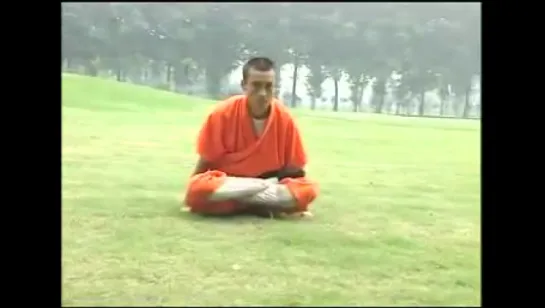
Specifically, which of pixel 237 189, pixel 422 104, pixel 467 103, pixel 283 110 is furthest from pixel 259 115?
pixel 467 103

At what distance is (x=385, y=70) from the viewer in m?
2.31

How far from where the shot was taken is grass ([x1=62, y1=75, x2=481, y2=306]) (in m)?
1.88

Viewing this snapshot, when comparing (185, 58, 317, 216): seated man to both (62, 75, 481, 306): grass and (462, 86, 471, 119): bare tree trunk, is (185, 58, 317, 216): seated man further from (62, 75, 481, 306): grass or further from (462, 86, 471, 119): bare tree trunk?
(462, 86, 471, 119): bare tree trunk

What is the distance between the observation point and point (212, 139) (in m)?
2.47

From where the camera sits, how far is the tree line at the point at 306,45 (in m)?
2.10

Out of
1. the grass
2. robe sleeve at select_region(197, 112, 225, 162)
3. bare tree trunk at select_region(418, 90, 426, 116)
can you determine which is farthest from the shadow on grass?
bare tree trunk at select_region(418, 90, 426, 116)

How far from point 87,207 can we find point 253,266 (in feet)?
1.77

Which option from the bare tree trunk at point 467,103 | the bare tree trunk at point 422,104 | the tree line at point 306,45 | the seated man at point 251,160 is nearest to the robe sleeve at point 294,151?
the seated man at point 251,160

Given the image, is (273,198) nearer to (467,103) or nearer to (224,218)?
(224,218)

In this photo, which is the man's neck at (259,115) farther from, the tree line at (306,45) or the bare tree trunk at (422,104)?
the bare tree trunk at (422,104)

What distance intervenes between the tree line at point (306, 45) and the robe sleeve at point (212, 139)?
0.07 metres
